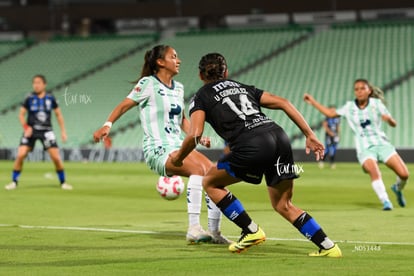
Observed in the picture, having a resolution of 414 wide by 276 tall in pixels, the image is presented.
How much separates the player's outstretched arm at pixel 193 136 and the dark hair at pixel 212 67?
473 mm

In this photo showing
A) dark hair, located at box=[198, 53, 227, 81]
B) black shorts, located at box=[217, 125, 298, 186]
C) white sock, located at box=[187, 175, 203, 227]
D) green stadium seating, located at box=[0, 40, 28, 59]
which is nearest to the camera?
black shorts, located at box=[217, 125, 298, 186]

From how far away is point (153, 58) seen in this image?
1165 centimetres

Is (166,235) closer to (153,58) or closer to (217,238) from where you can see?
(217,238)

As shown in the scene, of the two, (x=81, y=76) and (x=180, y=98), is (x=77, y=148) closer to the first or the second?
(x=81, y=76)

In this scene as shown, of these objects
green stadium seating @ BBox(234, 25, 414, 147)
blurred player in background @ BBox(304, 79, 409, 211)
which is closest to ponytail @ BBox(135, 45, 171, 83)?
blurred player in background @ BBox(304, 79, 409, 211)

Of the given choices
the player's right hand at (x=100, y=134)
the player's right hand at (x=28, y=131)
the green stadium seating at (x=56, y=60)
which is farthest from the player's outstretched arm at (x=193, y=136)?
the green stadium seating at (x=56, y=60)

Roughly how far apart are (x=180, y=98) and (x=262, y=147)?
235 centimetres

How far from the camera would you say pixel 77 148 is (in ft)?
131

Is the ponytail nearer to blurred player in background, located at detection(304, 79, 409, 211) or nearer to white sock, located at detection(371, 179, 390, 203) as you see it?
blurred player in background, located at detection(304, 79, 409, 211)

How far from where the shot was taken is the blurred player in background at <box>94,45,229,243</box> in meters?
11.2

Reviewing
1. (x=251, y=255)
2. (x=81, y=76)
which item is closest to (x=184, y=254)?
(x=251, y=255)

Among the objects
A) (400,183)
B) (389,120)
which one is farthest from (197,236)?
(400,183)

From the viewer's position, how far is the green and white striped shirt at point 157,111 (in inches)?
451

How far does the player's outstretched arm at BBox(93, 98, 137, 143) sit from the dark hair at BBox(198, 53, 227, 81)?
125 centimetres
